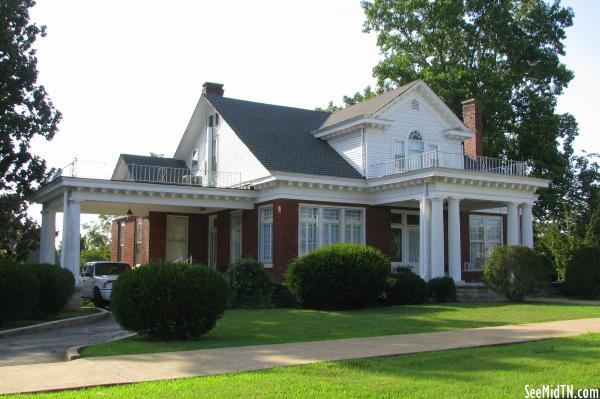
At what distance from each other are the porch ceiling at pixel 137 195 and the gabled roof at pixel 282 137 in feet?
6.61

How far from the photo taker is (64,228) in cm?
2272

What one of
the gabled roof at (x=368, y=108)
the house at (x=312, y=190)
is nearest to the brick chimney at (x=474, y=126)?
the house at (x=312, y=190)

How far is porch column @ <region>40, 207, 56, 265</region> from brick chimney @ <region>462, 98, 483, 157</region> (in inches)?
768

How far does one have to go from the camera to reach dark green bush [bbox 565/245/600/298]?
950 inches

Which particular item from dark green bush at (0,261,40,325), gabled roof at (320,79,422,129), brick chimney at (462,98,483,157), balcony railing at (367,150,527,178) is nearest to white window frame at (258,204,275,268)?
balcony railing at (367,150,527,178)

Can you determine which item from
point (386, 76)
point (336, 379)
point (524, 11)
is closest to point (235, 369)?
point (336, 379)

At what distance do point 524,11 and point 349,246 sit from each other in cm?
2801

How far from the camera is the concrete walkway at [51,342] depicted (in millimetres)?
10461

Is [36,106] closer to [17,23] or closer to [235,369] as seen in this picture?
[17,23]

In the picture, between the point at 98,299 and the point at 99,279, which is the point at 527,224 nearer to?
the point at 99,279

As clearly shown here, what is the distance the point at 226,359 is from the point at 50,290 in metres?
10.2

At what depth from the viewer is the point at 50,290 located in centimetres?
1792

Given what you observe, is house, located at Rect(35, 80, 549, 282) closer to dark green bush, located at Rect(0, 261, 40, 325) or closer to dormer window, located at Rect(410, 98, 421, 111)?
dormer window, located at Rect(410, 98, 421, 111)

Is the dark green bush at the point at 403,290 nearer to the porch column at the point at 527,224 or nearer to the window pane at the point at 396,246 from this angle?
the window pane at the point at 396,246
